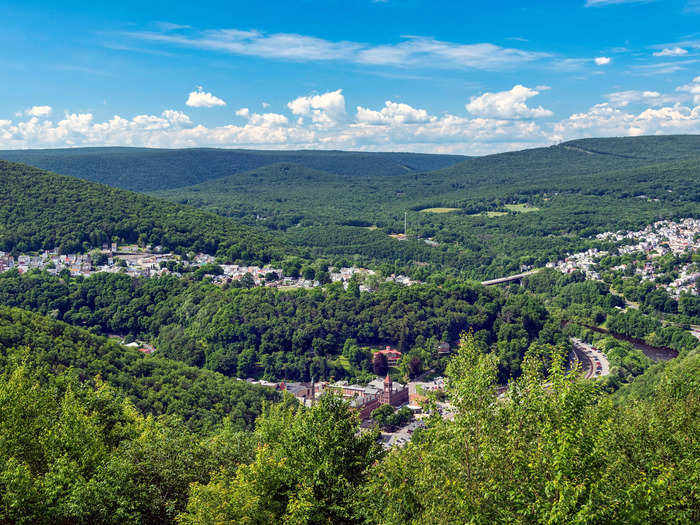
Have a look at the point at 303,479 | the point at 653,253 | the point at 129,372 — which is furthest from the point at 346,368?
the point at 653,253

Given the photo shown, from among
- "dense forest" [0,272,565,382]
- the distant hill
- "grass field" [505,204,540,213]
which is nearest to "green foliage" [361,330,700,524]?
"dense forest" [0,272,565,382]

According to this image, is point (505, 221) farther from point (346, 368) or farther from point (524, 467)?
point (524, 467)

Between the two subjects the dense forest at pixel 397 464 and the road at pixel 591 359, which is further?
the road at pixel 591 359

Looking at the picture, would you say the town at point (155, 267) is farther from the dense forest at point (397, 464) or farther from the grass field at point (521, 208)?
the grass field at point (521, 208)

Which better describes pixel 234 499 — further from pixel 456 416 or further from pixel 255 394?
pixel 255 394

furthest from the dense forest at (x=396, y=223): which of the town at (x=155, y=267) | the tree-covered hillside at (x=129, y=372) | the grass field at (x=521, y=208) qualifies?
the tree-covered hillside at (x=129, y=372)

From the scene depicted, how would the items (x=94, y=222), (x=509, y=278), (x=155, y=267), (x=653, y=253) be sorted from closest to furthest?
1. (x=155, y=267)
2. (x=94, y=222)
3. (x=509, y=278)
4. (x=653, y=253)

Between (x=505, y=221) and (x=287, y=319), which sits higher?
(x=505, y=221)
